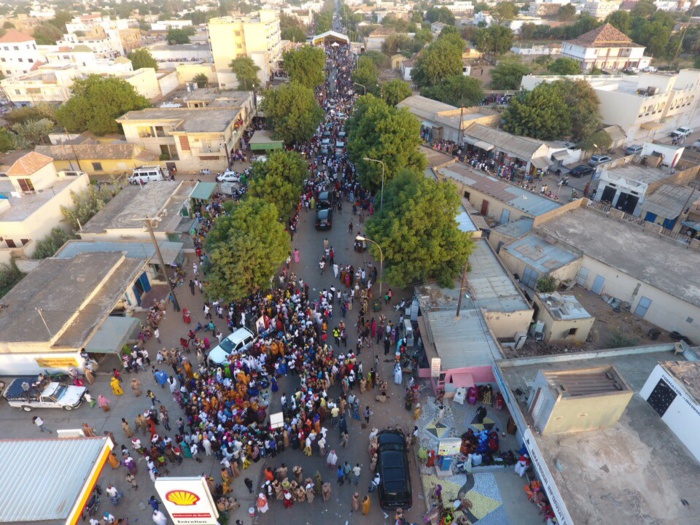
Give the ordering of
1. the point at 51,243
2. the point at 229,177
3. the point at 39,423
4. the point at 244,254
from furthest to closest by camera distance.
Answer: the point at 229,177, the point at 51,243, the point at 244,254, the point at 39,423

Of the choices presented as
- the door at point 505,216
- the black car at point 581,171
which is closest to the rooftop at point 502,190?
the door at point 505,216

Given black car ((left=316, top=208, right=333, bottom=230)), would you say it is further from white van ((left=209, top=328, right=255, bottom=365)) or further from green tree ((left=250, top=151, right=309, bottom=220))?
white van ((left=209, top=328, right=255, bottom=365))


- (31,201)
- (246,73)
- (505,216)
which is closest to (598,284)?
(505,216)

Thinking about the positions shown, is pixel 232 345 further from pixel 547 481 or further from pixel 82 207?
pixel 82 207

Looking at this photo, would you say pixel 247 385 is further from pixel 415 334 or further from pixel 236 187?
pixel 236 187

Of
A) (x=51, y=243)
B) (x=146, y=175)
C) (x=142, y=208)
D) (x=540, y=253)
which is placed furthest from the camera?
(x=146, y=175)

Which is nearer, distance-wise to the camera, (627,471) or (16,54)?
(627,471)

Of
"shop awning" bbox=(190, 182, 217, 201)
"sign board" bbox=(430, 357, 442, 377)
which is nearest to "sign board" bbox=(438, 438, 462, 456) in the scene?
"sign board" bbox=(430, 357, 442, 377)
